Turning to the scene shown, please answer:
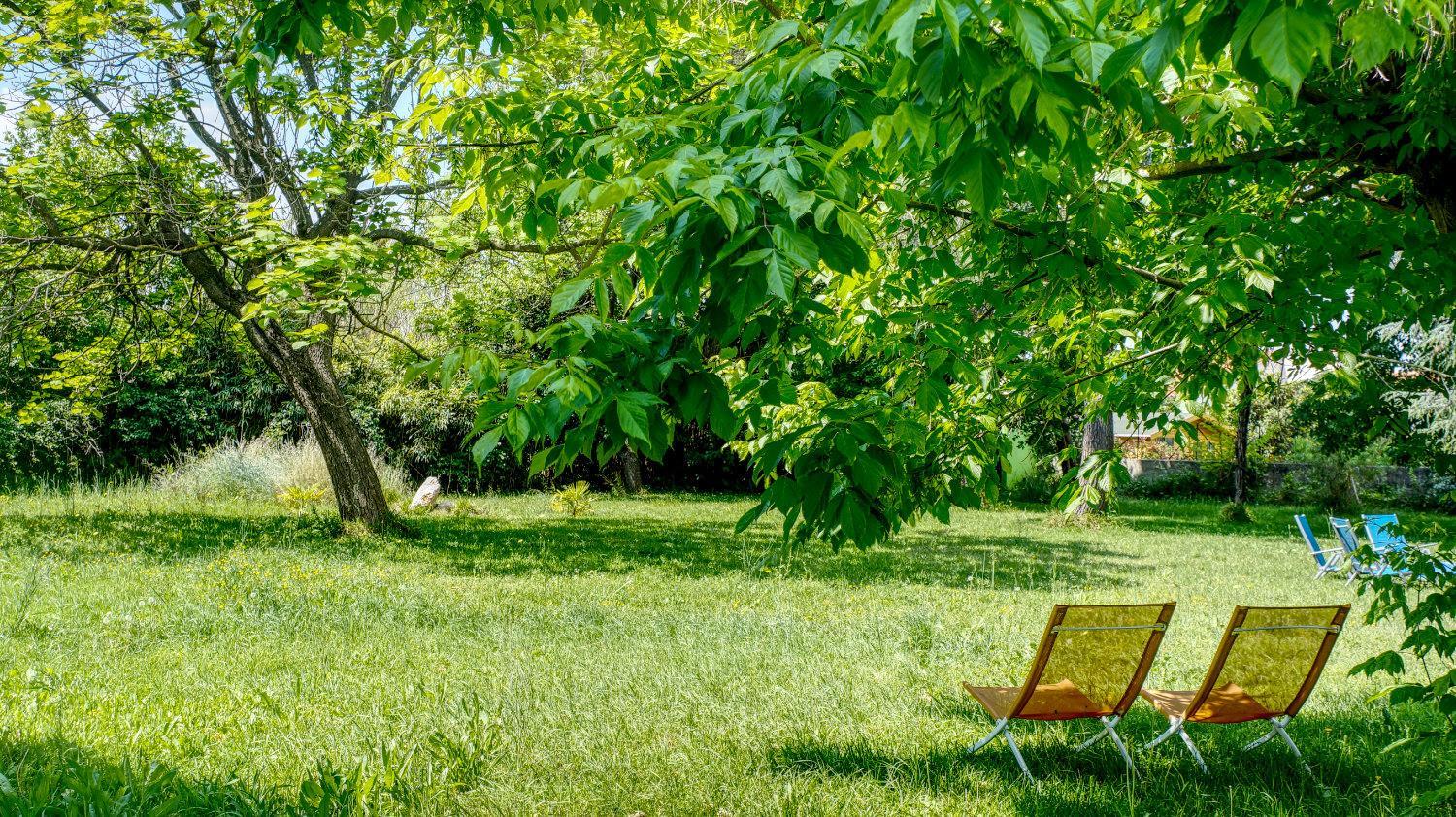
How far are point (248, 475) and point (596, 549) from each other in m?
7.75

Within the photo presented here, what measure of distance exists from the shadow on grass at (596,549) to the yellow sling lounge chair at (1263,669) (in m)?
4.96

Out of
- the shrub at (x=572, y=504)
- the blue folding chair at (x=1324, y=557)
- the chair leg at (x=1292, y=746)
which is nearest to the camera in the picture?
the chair leg at (x=1292, y=746)

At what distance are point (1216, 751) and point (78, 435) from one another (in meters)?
17.9

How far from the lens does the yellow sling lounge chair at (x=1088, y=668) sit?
392 cm

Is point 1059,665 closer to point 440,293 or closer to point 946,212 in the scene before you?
point 946,212

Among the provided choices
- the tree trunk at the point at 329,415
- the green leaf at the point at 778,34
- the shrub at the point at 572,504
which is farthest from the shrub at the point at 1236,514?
the green leaf at the point at 778,34

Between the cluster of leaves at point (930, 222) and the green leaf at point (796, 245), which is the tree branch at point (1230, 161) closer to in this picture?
the cluster of leaves at point (930, 222)

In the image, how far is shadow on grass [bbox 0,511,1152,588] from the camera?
31.6 feet

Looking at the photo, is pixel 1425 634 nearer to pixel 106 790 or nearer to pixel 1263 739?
pixel 1263 739

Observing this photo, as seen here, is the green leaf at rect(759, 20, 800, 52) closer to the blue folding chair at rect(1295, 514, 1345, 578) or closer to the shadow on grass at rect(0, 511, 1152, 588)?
the shadow on grass at rect(0, 511, 1152, 588)


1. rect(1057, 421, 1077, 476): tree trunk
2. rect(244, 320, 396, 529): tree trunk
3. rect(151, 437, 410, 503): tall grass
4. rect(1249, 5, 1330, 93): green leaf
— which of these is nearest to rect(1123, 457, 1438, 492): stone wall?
rect(1057, 421, 1077, 476): tree trunk

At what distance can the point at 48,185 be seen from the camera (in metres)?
8.69

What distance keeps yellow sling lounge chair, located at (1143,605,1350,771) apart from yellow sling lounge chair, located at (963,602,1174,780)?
264mm

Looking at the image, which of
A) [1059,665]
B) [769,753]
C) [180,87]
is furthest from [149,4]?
[1059,665]
